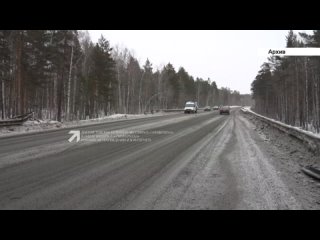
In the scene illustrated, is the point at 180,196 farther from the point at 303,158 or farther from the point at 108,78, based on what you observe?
the point at 108,78

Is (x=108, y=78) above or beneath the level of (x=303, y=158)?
above

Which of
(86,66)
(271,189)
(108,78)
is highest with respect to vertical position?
(86,66)

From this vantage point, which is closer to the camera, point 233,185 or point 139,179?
point 233,185

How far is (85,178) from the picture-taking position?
663 cm

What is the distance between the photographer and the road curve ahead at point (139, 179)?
4.90 metres

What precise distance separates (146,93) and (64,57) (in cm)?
5117

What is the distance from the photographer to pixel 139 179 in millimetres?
6652

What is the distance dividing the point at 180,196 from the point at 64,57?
35.2 metres

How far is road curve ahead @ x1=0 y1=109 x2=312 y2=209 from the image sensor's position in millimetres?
4898
